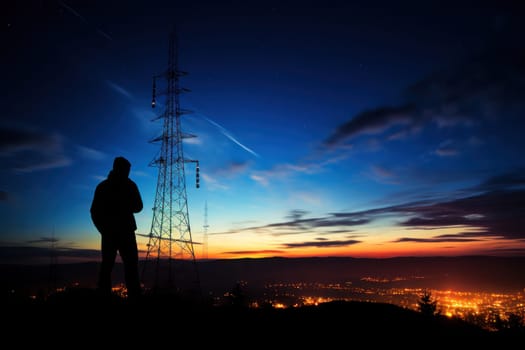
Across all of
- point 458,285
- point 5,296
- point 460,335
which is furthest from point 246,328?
point 458,285

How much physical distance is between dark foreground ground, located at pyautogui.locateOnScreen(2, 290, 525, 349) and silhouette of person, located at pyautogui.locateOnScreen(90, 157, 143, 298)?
2.19 feet

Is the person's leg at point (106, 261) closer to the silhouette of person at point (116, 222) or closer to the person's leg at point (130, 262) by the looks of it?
the silhouette of person at point (116, 222)

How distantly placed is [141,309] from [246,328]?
3.04 meters

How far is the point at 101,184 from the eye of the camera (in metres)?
8.91

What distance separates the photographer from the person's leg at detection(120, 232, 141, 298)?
8961 millimetres

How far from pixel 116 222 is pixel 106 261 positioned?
114 centimetres

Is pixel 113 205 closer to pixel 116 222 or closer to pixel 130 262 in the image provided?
pixel 116 222

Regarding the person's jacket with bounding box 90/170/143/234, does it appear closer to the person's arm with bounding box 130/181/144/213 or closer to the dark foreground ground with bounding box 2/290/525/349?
the person's arm with bounding box 130/181/144/213

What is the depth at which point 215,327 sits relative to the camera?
744 cm

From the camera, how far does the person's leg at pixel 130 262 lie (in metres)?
8.96

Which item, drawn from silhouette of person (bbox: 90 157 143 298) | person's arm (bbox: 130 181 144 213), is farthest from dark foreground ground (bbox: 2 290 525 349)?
person's arm (bbox: 130 181 144 213)

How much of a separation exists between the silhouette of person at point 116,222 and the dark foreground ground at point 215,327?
2.19ft

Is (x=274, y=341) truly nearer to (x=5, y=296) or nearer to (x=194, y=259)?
(x=5, y=296)

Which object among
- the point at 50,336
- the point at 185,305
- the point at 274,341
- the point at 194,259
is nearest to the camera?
the point at 50,336
